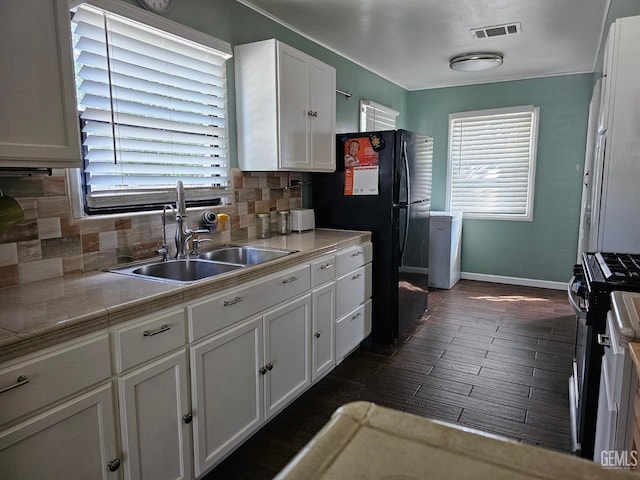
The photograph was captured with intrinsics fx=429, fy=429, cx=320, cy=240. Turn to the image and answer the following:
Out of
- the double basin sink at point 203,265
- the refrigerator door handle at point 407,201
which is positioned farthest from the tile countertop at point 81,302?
the refrigerator door handle at point 407,201

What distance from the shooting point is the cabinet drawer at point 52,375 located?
1119 millimetres

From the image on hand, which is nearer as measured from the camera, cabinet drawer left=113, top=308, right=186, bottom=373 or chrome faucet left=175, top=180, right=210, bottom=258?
cabinet drawer left=113, top=308, right=186, bottom=373

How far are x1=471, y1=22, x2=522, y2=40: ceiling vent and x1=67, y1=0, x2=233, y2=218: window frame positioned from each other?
199 cm

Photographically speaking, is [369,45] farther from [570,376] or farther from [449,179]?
[570,376]

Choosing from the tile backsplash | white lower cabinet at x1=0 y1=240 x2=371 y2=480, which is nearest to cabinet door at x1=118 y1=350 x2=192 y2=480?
white lower cabinet at x1=0 y1=240 x2=371 y2=480

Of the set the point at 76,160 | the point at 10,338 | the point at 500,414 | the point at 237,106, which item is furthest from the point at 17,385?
the point at 500,414

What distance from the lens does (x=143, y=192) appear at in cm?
222

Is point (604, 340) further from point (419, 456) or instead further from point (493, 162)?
point (493, 162)

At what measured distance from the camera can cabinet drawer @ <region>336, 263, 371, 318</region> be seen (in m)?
2.86

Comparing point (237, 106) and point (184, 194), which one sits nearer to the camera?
point (184, 194)

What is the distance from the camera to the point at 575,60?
13.8 feet

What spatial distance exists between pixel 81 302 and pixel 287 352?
1142 millimetres

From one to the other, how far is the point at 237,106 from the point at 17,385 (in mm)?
2104

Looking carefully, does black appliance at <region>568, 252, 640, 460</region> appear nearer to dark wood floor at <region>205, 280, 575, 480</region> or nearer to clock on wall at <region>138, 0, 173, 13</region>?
dark wood floor at <region>205, 280, 575, 480</region>
